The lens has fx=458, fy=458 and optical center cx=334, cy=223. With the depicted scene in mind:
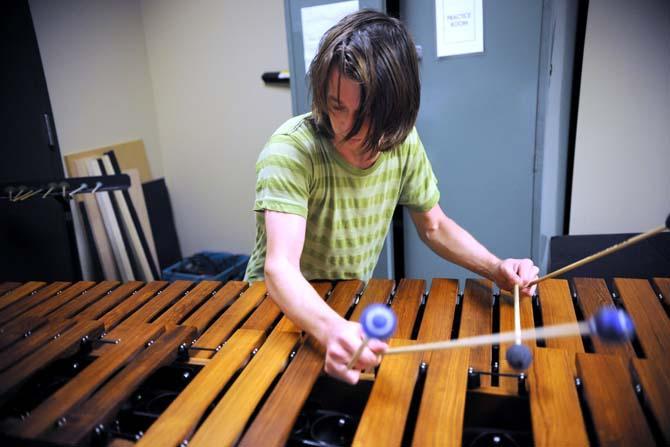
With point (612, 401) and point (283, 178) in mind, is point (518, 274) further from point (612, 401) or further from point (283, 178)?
point (283, 178)

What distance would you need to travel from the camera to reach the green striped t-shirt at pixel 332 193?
47.1 inches

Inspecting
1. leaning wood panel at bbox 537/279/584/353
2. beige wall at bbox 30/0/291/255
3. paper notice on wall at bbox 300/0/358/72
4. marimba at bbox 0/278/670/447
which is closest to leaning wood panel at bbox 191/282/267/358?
marimba at bbox 0/278/670/447

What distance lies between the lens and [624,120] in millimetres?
2566

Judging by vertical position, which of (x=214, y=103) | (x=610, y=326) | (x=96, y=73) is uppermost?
(x=96, y=73)

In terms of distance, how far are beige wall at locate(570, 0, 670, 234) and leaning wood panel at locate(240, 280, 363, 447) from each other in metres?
2.32

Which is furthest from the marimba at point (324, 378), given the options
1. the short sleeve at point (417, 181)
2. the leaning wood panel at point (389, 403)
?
the short sleeve at point (417, 181)

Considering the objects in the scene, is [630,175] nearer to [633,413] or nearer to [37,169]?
[633,413]

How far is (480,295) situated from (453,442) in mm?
575

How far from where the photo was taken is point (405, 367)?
95 cm

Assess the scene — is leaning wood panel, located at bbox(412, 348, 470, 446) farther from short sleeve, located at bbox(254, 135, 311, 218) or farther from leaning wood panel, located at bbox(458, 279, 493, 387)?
short sleeve, located at bbox(254, 135, 311, 218)

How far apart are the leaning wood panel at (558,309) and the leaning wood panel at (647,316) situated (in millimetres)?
130

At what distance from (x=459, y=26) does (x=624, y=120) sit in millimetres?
1155

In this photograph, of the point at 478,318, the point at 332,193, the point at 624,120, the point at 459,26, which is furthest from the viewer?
the point at 624,120

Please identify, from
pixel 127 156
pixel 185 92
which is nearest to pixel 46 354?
pixel 127 156
